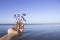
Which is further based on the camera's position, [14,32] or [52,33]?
[52,33]

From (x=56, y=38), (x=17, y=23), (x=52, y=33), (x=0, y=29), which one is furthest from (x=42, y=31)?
(x=17, y=23)

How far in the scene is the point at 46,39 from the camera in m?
2.49

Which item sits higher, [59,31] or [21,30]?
[21,30]

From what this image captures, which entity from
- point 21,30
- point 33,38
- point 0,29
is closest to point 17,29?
point 21,30

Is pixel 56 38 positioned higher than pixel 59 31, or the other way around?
pixel 59 31

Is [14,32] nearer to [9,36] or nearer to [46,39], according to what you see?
[9,36]

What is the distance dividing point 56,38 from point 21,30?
1.99m

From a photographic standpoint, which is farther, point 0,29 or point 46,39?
point 46,39

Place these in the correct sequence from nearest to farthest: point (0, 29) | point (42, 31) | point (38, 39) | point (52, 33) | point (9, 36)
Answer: point (9, 36)
point (0, 29)
point (38, 39)
point (52, 33)
point (42, 31)

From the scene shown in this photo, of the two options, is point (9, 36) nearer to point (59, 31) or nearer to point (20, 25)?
point (20, 25)

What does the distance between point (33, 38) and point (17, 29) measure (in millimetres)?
1884

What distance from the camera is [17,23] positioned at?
625mm

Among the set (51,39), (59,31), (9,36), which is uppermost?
(9,36)

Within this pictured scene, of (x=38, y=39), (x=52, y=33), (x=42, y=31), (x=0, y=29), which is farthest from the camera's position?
(x=42, y=31)
